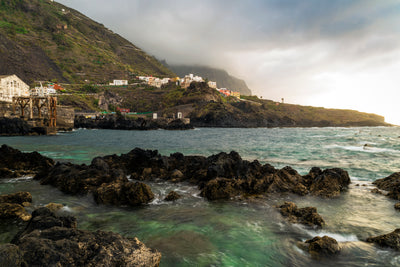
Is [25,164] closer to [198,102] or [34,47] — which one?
[198,102]

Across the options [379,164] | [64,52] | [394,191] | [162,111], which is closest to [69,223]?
[394,191]

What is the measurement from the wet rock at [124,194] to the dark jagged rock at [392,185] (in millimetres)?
12200

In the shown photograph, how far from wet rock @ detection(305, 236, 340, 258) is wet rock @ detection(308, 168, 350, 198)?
19.4 ft

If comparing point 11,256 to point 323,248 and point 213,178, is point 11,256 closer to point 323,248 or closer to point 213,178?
point 323,248

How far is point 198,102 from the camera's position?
137 m

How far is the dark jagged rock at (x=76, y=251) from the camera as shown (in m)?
3.46

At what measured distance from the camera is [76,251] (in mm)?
3832

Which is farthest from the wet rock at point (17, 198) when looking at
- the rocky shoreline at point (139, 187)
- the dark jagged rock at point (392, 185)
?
the dark jagged rock at point (392, 185)

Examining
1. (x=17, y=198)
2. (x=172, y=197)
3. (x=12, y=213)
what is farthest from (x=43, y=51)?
(x=172, y=197)

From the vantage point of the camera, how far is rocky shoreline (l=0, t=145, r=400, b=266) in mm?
4352

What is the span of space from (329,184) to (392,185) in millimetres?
3494

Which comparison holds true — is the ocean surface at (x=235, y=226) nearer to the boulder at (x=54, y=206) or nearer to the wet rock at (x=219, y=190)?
the boulder at (x=54, y=206)

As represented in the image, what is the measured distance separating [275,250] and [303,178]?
849cm

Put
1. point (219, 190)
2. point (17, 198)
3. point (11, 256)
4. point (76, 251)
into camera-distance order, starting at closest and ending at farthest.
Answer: point (11, 256) → point (76, 251) → point (17, 198) → point (219, 190)
